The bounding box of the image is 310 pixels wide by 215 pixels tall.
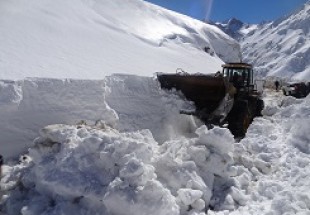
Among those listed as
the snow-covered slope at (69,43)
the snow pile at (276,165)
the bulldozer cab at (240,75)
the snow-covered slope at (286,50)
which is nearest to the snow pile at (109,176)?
the snow pile at (276,165)

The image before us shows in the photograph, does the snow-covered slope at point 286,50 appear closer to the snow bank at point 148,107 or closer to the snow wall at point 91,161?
the snow bank at point 148,107

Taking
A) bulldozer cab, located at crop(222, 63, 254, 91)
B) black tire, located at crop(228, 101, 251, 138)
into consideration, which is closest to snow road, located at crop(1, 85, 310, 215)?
black tire, located at crop(228, 101, 251, 138)

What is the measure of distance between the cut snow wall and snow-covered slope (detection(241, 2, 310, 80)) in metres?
112

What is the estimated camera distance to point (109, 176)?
4.84 metres

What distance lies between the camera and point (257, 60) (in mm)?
153250

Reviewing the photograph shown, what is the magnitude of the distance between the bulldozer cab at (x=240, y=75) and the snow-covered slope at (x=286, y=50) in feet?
353

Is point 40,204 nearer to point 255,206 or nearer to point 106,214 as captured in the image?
point 106,214

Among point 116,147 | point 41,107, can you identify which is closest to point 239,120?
point 41,107

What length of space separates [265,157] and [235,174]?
4.43 ft

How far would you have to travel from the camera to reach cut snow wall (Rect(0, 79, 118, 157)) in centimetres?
601

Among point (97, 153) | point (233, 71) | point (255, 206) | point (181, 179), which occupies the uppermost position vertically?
point (233, 71)

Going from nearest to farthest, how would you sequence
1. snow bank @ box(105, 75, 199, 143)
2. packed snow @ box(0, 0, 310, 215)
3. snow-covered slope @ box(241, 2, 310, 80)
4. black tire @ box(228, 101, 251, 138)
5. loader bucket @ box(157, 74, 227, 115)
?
packed snow @ box(0, 0, 310, 215) → snow bank @ box(105, 75, 199, 143) → black tire @ box(228, 101, 251, 138) → loader bucket @ box(157, 74, 227, 115) → snow-covered slope @ box(241, 2, 310, 80)

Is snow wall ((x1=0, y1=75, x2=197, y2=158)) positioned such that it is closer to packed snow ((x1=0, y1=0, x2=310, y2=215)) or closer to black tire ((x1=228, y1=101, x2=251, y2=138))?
packed snow ((x1=0, y1=0, x2=310, y2=215))

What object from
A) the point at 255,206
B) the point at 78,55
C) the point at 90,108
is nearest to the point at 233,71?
the point at 78,55
